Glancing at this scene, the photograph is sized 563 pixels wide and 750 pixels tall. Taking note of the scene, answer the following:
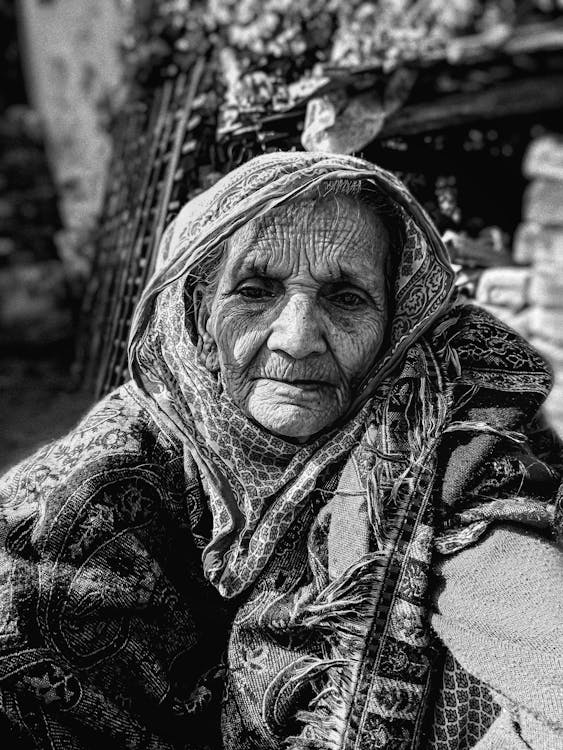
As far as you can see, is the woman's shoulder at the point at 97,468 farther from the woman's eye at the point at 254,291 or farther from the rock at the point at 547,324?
the rock at the point at 547,324

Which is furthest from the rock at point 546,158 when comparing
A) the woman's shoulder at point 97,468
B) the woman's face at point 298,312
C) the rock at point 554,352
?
the woman's shoulder at point 97,468

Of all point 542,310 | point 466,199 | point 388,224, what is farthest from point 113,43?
point 388,224

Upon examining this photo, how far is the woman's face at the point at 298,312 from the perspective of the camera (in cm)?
210

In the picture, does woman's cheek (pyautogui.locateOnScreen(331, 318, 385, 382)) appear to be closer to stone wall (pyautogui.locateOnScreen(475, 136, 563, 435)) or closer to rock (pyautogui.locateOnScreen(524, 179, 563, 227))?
stone wall (pyautogui.locateOnScreen(475, 136, 563, 435))

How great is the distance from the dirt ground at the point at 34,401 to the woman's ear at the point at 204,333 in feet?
8.95

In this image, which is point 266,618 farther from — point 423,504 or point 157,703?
point 423,504

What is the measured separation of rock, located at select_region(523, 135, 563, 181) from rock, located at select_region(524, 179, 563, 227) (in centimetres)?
7

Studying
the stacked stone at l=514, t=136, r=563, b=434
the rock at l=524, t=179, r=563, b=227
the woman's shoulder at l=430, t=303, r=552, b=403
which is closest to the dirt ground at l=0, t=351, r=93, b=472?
the woman's shoulder at l=430, t=303, r=552, b=403

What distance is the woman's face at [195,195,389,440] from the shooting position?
82.6 inches

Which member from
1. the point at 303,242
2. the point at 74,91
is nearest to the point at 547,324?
the point at 303,242

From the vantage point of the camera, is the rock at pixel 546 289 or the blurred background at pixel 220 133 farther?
the rock at pixel 546 289

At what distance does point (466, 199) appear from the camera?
495 centimetres

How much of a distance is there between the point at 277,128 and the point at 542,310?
3399mm

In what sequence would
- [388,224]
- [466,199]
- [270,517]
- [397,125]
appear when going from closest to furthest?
[270,517]
[388,224]
[397,125]
[466,199]
